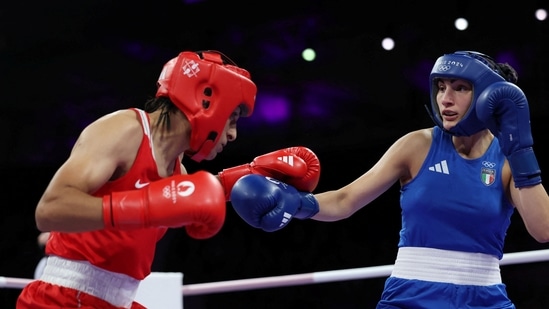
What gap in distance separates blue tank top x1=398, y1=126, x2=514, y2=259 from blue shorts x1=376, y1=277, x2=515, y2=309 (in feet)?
0.37

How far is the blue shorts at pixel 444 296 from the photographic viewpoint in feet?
6.84

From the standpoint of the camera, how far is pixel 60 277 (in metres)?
1.83

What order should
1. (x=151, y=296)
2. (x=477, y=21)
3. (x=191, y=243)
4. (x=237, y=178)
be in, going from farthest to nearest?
(x=191, y=243) → (x=477, y=21) → (x=151, y=296) → (x=237, y=178)

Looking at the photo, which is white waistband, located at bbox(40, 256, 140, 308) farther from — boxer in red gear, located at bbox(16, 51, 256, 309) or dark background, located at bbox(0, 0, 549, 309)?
dark background, located at bbox(0, 0, 549, 309)

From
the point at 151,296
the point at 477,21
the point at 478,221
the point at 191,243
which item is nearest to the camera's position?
the point at 478,221

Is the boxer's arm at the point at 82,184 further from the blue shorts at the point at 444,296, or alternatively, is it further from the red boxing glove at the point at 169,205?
the blue shorts at the point at 444,296

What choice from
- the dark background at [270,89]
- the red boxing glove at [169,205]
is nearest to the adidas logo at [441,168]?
the red boxing glove at [169,205]

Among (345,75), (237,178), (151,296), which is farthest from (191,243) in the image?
(237,178)

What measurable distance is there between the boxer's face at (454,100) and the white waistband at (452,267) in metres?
0.39

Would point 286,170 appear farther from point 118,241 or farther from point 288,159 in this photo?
point 118,241

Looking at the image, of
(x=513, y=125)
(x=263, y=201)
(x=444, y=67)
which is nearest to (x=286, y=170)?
(x=263, y=201)

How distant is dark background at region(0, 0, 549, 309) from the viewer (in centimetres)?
690

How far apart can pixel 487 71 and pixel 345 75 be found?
5.01 meters

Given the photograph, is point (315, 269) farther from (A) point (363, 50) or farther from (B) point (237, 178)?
(B) point (237, 178)
